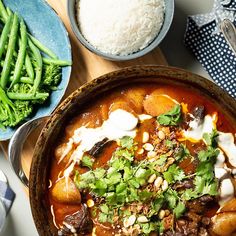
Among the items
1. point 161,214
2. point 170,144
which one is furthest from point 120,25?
point 161,214

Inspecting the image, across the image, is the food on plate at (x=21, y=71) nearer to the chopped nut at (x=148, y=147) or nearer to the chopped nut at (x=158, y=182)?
the chopped nut at (x=148, y=147)

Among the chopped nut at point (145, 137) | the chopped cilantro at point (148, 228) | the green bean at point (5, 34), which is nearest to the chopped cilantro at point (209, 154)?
the chopped nut at point (145, 137)

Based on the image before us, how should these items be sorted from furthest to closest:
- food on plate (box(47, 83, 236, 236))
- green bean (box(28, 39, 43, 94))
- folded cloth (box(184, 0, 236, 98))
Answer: folded cloth (box(184, 0, 236, 98)) < green bean (box(28, 39, 43, 94)) < food on plate (box(47, 83, 236, 236))

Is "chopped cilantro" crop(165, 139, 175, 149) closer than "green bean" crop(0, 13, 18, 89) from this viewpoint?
Yes

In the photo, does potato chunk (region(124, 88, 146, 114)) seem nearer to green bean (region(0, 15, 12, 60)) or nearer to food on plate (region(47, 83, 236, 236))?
food on plate (region(47, 83, 236, 236))

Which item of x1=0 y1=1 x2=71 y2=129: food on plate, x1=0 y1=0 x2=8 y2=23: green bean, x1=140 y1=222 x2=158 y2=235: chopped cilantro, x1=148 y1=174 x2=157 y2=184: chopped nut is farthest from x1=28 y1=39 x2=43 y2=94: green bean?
x1=140 y1=222 x2=158 y2=235: chopped cilantro

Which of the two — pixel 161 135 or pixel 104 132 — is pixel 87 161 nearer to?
pixel 104 132
